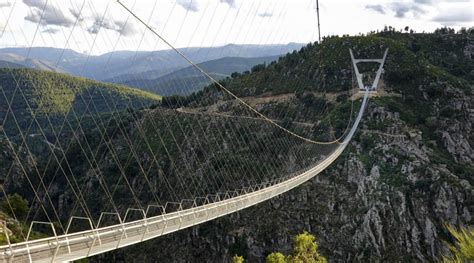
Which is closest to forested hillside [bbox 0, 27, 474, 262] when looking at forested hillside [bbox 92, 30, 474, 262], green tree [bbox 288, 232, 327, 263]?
forested hillside [bbox 92, 30, 474, 262]

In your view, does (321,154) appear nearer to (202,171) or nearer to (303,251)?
(202,171)

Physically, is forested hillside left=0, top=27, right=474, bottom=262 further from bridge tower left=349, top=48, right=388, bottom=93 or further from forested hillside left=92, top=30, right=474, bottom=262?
bridge tower left=349, top=48, right=388, bottom=93

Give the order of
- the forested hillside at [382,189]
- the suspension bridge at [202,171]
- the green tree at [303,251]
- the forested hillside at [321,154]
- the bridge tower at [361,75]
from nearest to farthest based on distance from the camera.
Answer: the suspension bridge at [202,171] → the green tree at [303,251] → the forested hillside at [382,189] → the forested hillside at [321,154] → the bridge tower at [361,75]

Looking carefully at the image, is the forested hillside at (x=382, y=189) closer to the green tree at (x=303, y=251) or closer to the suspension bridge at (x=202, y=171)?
the suspension bridge at (x=202, y=171)

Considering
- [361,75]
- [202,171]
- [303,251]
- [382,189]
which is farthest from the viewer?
[361,75]

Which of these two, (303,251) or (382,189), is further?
(382,189)

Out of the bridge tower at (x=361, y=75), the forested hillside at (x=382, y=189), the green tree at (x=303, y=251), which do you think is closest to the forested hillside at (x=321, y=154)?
the forested hillside at (x=382, y=189)

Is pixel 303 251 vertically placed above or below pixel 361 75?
below

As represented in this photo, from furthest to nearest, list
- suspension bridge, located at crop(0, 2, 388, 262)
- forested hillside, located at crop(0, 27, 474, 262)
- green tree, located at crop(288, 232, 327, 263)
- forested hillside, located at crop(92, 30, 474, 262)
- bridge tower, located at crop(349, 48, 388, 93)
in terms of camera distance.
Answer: bridge tower, located at crop(349, 48, 388, 93)
forested hillside, located at crop(0, 27, 474, 262)
forested hillside, located at crop(92, 30, 474, 262)
green tree, located at crop(288, 232, 327, 263)
suspension bridge, located at crop(0, 2, 388, 262)

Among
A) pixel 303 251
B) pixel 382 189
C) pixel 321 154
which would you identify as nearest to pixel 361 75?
pixel 321 154

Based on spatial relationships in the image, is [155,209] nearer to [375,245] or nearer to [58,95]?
[375,245]

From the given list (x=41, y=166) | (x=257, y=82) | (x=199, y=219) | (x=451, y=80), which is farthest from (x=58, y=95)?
(x=199, y=219)

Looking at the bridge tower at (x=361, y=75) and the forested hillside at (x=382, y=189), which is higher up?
the bridge tower at (x=361, y=75)
